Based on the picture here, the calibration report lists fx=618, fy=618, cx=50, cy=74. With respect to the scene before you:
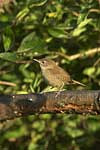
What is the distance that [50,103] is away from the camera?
2.88 m

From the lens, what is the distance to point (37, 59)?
4312 mm

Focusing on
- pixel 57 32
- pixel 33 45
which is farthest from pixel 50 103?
pixel 57 32

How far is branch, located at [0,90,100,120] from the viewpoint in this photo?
108 inches

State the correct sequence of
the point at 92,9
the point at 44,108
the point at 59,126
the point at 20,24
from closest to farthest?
the point at 44,108
the point at 92,9
the point at 20,24
the point at 59,126

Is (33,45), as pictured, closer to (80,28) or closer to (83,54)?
(80,28)

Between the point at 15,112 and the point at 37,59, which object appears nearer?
the point at 15,112

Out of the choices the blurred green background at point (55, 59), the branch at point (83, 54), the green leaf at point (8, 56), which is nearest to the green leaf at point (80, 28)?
the blurred green background at point (55, 59)

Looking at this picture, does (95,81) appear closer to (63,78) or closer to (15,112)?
(63,78)

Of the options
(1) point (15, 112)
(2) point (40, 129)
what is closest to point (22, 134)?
(2) point (40, 129)

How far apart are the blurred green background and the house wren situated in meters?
0.07

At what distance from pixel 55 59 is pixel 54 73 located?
10.0 inches

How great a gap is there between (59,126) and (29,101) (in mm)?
1546

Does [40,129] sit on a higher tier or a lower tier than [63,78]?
lower

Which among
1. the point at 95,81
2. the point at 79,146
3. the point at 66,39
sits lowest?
the point at 79,146
